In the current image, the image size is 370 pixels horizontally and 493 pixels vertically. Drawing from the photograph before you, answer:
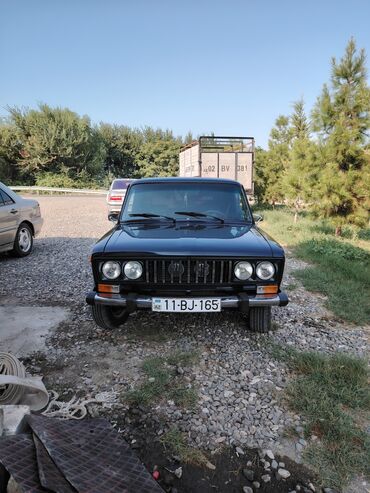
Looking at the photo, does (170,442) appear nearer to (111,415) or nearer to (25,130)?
(111,415)

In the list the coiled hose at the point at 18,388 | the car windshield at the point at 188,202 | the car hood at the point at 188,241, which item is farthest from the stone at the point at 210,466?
the car windshield at the point at 188,202

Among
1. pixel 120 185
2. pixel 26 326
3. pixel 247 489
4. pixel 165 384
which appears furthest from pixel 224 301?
pixel 120 185

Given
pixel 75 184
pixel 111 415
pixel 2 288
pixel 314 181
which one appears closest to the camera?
pixel 111 415

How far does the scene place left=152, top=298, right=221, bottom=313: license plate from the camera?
3234 mm

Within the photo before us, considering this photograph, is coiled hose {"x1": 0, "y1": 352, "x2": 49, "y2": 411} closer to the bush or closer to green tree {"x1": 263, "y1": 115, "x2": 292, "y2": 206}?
green tree {"x1": 263, "y1": 115, "x2": 292, "y2": 206}

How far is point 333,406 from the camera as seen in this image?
2.65 meters

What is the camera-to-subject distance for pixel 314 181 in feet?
35.3

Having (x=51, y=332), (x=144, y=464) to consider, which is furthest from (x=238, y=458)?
(x=51, y=332)

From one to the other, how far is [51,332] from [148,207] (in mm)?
1812

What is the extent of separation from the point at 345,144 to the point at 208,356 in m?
8.62

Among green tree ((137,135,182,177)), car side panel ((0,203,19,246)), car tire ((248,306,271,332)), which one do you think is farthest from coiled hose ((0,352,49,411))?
green tree ((137,135,182,177))

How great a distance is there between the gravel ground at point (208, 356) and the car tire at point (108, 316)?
103 mm

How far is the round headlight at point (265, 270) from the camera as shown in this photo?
331cm

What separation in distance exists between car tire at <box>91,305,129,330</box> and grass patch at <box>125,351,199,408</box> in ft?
2.35
